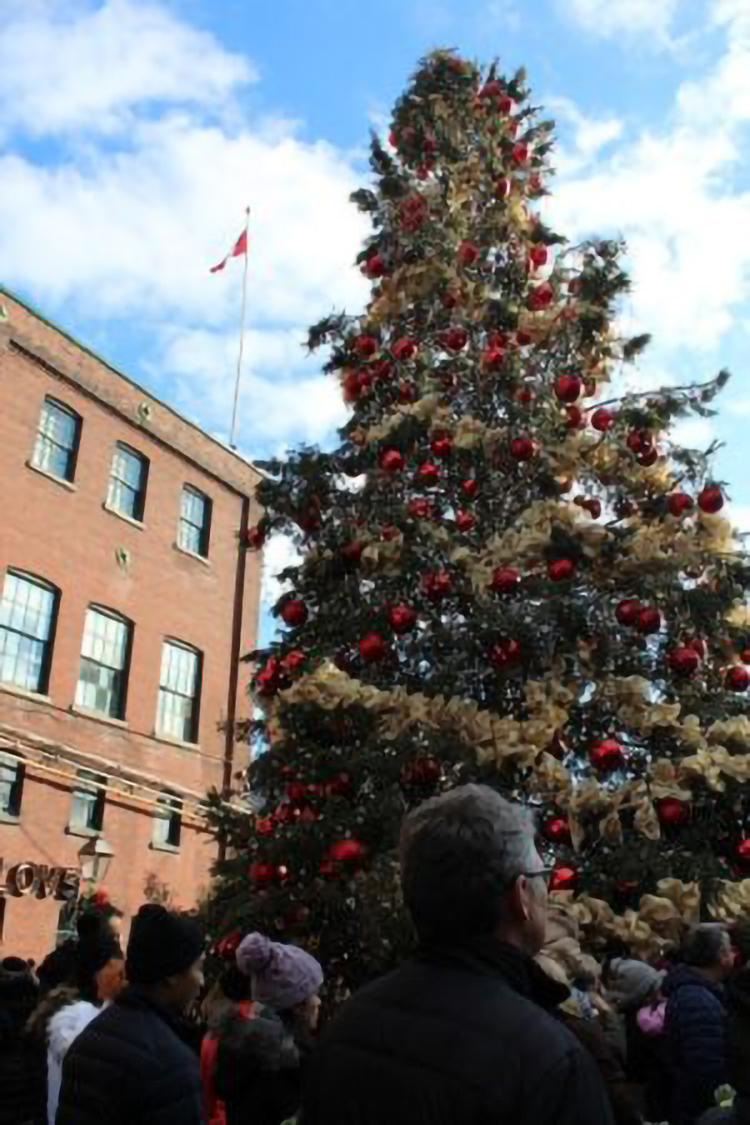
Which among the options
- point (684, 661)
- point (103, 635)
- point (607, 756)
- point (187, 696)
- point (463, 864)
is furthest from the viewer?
point (187, 696)

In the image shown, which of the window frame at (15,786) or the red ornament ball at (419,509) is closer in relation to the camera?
the red ornament ball at (419,509)

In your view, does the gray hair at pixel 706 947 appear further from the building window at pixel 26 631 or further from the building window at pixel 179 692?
the building window at pixel 179 692

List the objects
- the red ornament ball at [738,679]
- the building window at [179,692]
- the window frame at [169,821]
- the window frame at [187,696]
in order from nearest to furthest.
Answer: the red ornament ball at [738,679] < the window frame at [169,821] < the window frame at [187,696] < the building window at [179,692]

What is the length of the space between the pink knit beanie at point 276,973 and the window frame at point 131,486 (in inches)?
656

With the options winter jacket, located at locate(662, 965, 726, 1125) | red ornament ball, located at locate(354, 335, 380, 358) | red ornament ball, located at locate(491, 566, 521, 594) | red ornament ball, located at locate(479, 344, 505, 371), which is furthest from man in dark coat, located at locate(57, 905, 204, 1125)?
red ornament ball, located at locate(354, 335, 380, 358)

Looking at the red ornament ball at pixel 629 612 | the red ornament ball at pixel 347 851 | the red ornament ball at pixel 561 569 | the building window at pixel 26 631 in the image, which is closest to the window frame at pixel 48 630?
the building window at pixel 26 631

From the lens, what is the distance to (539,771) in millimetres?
6070

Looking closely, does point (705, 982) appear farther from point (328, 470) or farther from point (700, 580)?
point (328, 470)

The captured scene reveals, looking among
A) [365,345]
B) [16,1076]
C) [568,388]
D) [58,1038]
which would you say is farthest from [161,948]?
[365,345]

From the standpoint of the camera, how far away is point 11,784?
16.7m

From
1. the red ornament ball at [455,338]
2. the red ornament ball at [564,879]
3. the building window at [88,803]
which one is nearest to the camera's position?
the red ornament ball at [564,879]

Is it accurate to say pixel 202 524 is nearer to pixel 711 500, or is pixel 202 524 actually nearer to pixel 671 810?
pixel 711 500

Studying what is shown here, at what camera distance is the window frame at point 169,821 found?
63.1 feet

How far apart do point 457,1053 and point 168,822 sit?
1926 cm
